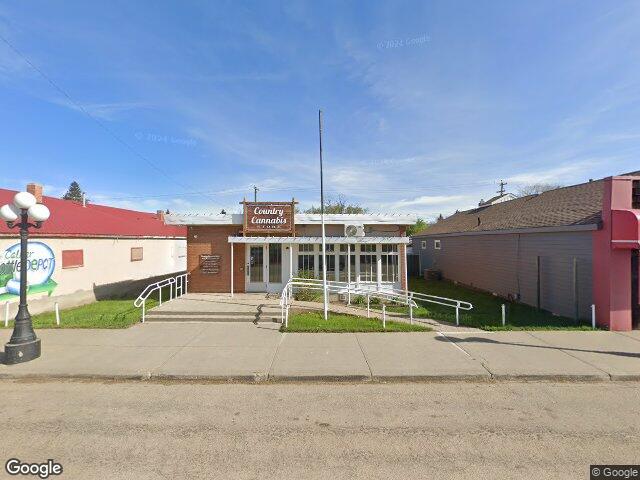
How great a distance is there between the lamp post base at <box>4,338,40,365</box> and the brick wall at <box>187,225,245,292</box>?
25.1 feet

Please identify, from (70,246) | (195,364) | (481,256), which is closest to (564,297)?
(481,256)

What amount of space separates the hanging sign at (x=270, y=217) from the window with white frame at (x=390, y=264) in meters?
4.19

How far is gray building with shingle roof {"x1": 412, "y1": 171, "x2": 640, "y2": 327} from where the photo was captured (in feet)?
34.0

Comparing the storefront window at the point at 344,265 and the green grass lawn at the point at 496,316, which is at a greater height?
the storefront window at the point at 344,265

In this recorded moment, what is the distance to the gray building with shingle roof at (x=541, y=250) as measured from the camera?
10.4 metres

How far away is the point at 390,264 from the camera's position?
1433cm

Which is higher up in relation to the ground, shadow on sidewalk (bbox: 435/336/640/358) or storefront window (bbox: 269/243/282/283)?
storefront window (bbox: 269/243/282/283)

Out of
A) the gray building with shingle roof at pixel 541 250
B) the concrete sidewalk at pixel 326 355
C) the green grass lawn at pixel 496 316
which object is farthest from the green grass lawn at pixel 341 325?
the gray building with shingle roof at pixel 541 250

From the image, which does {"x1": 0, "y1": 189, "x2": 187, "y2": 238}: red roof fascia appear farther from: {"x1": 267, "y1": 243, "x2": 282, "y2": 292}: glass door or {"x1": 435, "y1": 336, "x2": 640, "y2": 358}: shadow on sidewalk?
{"x1": 435, "y1": 336, "x2": 640, "y2": 358}: shadow on sidewalk

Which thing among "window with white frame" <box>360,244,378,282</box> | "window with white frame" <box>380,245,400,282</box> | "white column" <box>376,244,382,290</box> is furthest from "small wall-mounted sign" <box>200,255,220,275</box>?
"window with white frame" <box>380,245,400,282</box>

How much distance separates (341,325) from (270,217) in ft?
21.6

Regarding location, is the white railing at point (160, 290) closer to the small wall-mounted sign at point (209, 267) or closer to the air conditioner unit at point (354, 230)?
the small wall-mounted sign at point (209, 267)

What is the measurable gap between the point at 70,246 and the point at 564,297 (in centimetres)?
1954

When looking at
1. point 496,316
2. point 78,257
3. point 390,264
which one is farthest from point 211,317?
point 496,316
